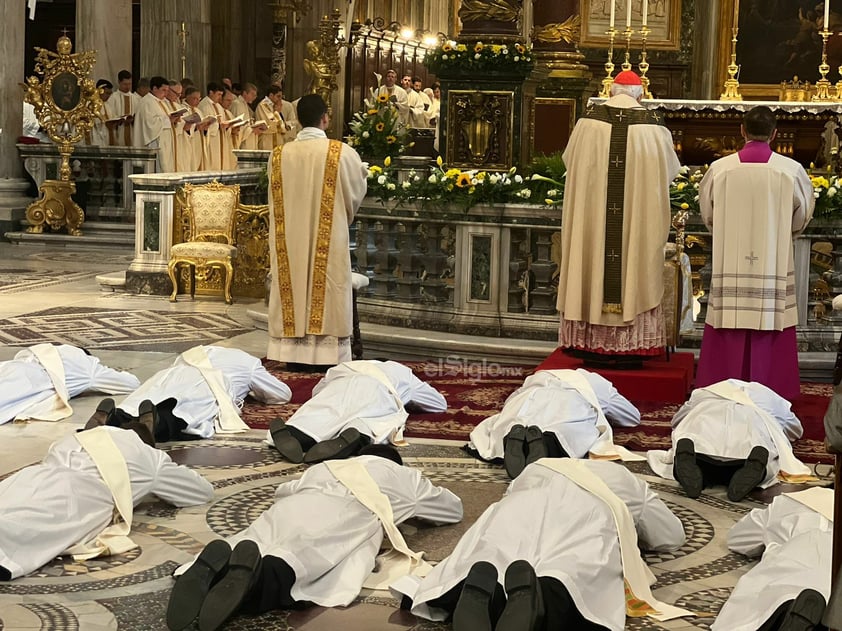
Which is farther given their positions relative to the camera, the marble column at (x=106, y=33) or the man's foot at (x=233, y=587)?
the marble column at (x=106, y=33)

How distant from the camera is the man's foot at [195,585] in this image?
13.5 ft

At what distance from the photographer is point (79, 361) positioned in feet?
25.6

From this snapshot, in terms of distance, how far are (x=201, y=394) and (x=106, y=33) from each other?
1398 centimetres

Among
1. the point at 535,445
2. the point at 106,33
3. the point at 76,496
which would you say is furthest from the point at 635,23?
the point at 76,496

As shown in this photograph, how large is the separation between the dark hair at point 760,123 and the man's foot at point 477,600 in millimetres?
4384

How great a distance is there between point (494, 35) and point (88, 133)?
8.61 metres

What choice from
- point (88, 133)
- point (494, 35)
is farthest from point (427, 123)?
point (494, 35)

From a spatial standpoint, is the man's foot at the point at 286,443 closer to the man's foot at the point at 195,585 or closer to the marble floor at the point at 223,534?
the marble floor at the point at 223,534

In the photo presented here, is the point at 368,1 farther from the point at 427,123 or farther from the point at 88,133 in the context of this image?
the point at 88,133

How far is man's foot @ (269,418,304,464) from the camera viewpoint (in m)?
6.41

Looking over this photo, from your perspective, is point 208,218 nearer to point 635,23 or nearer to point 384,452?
point 384,452

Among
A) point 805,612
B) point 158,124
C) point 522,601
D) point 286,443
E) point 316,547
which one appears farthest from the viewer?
point 158,124

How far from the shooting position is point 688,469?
6.04m

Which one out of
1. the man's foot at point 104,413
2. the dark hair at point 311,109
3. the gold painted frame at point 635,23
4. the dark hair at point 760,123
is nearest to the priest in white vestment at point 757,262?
the dark hair at point 760,123
